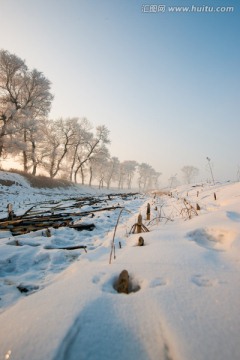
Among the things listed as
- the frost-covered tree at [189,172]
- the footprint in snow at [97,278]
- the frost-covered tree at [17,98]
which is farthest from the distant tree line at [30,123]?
the frost-covered tree at [189,172]

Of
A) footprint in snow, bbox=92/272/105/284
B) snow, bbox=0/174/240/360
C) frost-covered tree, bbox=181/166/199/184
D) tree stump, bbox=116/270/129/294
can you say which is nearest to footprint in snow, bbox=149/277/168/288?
snow, bbox=0/174/240/360

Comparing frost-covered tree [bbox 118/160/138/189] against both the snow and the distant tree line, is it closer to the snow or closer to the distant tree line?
the distant tree line

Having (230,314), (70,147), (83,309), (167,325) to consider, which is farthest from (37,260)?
(70,147)

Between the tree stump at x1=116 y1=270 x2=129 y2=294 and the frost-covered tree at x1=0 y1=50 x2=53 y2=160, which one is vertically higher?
the frost-covered tree at x1=0 y1=50 x2=53 y2=160

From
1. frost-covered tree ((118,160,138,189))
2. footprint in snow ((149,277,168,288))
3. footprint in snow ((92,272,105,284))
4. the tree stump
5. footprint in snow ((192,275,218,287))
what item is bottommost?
footprint in snow ((92,272,105,284))

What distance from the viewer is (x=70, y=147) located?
38.8m

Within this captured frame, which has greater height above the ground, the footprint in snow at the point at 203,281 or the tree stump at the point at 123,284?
the footprint in snow at the point at 203,281

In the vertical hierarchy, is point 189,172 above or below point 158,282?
above

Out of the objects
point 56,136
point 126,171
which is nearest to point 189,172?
point 126,171

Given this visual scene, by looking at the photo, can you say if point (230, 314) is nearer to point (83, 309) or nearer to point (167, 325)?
point (167, 325)

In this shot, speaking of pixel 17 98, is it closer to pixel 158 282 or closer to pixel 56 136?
pixel 56 136

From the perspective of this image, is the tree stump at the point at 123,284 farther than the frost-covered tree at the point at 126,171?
No

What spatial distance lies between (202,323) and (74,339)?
0.67 m

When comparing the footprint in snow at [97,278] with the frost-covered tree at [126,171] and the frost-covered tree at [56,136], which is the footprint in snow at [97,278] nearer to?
the frost-covered tree at [56,136]
